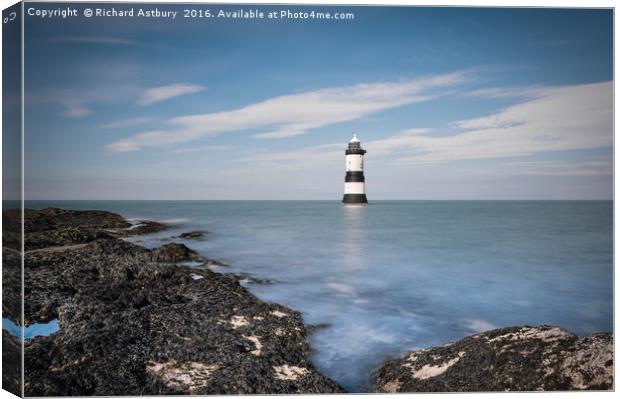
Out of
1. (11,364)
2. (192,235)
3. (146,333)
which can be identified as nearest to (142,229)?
(192,235)

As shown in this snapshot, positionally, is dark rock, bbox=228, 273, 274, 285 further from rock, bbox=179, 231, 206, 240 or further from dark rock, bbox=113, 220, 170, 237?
rock, bbox=179, 231, 206, 240

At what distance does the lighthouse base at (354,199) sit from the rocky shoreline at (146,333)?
136 centimetres

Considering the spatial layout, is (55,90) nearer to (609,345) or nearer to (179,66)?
(179,66)

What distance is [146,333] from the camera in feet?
9.28

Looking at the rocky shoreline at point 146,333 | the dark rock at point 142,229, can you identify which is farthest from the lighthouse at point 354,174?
the dark rock at point 142,229

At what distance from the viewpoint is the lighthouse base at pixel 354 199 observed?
450 cm

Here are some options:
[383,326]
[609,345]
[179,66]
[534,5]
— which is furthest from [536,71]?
[179,66]

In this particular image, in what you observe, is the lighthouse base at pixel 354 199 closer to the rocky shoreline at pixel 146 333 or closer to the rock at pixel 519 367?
the rocky shoreline at pixel 146 333

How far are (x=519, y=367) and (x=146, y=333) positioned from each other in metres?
2.23

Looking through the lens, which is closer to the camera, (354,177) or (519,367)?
(519,367)

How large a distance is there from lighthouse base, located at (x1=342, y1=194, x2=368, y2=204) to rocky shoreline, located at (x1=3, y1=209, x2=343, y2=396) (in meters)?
1.36

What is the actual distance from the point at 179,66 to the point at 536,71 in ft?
7.86

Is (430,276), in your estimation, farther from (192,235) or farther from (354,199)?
(192,235)

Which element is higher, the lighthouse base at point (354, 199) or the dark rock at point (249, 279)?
the lighthouse base at point (354, 199)
